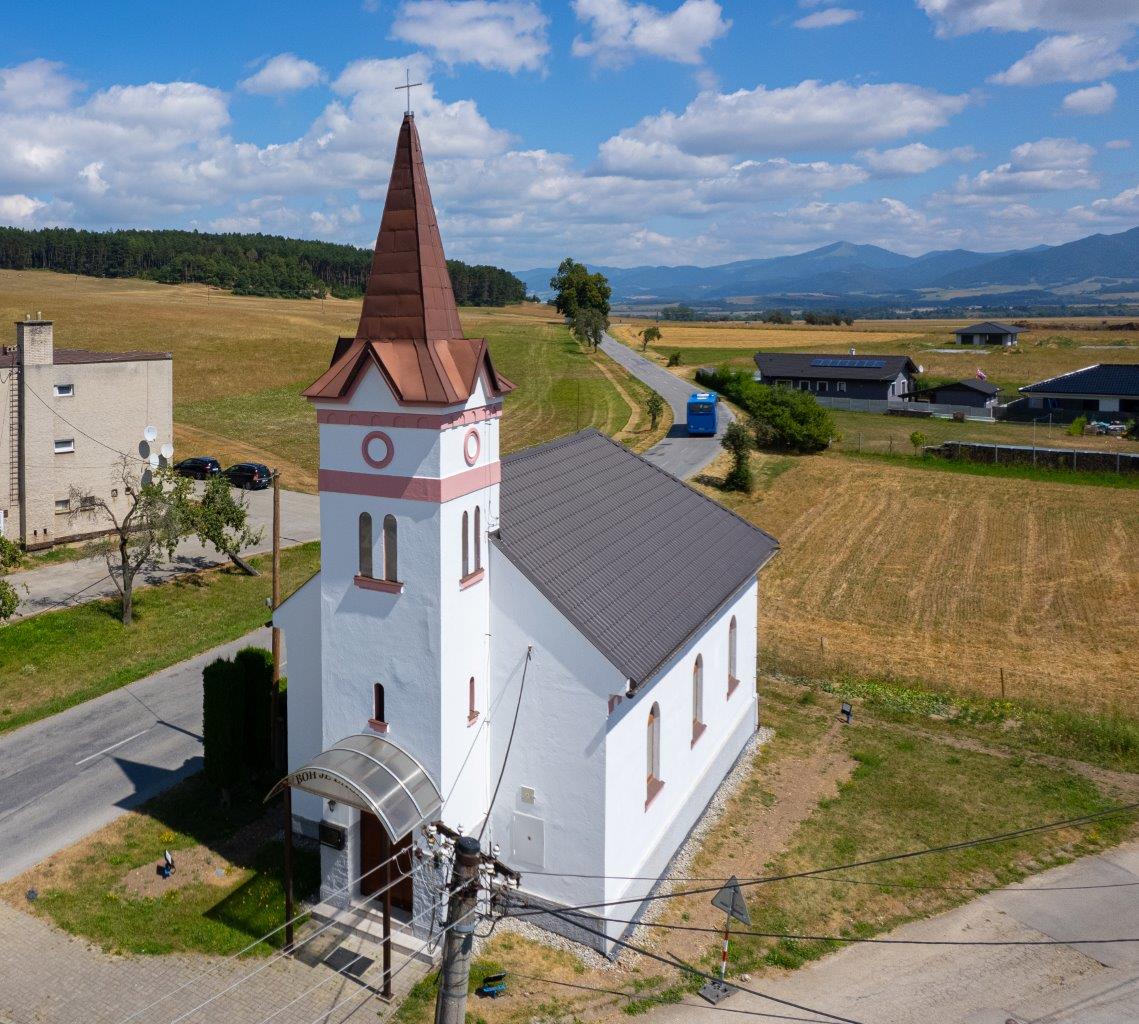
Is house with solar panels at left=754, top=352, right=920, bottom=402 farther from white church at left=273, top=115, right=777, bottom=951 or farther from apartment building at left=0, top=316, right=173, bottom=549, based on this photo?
white church at left=273, top=115, right=777, bottom=951

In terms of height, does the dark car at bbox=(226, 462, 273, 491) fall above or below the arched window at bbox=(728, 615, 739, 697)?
above

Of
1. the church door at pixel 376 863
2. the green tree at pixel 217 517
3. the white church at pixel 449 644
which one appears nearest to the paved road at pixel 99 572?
the green tree at pixel 217 517

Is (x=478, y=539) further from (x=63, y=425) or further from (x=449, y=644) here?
(x=63, y=425)

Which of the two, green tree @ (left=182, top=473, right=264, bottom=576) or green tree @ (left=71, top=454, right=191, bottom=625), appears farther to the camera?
green tree @ (left=182, top=473, right=264, bottom=576)

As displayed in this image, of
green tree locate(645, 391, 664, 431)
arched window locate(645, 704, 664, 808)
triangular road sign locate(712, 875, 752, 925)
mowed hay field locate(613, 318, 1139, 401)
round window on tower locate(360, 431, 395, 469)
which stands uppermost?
mowed hay field locate(613, 318, 1139, 401)

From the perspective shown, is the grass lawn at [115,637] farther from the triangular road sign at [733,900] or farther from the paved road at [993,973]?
the paved road at [993,973]

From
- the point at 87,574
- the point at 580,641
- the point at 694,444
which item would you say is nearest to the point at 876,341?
the point at 694,444

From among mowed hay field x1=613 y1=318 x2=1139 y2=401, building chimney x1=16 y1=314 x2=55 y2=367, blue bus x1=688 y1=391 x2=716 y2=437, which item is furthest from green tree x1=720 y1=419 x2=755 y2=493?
mowed hay field x1=613 y1=318 x2=1139 y2=401

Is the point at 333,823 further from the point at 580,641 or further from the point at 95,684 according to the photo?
the point at 95,684
